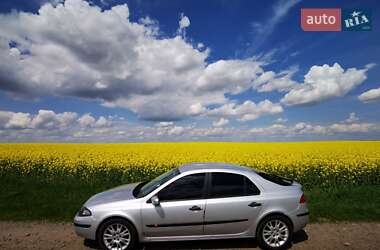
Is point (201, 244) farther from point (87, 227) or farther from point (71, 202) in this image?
point (71, 202)

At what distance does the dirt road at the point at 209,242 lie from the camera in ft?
18.1

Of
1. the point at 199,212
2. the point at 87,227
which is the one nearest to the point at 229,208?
the point at 199,212

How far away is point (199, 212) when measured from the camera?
17.0 ft

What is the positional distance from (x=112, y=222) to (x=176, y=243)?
1311 millimetres

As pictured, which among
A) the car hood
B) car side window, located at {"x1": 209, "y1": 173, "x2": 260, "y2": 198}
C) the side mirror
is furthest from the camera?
the car hood

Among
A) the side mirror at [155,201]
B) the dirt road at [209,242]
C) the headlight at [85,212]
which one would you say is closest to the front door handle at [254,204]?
the dirt road at [209,242]

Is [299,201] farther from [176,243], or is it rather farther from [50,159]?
[50,159]

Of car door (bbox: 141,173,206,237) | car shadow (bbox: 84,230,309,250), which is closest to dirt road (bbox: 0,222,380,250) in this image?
car shadow (bbox: 84,230,309,250)

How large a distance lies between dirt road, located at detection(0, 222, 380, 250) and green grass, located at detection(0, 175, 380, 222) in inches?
18.5

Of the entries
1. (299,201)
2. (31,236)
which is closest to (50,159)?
(31,236)

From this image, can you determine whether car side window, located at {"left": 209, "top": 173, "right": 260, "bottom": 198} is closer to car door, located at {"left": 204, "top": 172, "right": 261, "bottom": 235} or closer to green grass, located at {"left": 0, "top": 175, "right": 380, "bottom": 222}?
car door, located at {"left": 204, "top": 172, "right": 261, "bottom": 235}

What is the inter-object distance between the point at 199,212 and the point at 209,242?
38.5 inches

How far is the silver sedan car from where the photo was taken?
5180mm

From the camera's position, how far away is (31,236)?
6082mm
